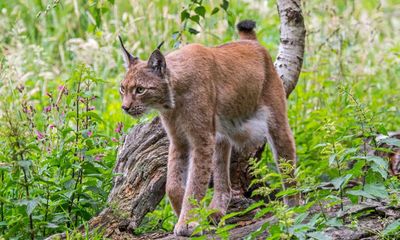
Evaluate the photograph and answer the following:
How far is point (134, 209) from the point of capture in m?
5.52

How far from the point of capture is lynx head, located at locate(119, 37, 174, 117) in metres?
5.46

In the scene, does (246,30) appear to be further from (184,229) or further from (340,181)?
(340,181)

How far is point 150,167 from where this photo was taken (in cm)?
583

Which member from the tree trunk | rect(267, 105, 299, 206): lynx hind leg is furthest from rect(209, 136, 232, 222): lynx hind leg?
rect(267, 105, 299, 206): lynx hind leg

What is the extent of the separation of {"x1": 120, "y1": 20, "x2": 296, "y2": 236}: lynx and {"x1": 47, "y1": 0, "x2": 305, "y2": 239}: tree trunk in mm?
184

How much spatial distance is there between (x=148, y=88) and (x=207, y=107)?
41 centimetres

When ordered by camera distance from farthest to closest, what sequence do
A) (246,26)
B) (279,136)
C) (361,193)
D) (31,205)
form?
(246,26), (279,136), (31,205), (361,193)

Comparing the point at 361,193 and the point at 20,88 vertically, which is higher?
the point at 20,88

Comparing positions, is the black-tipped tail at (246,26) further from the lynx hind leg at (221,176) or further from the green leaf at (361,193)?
the green leaf at (361,193)

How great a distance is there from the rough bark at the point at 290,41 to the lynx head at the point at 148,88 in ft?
4.34

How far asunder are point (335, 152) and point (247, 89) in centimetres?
160

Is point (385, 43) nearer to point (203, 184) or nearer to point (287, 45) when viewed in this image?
point (287, 45)

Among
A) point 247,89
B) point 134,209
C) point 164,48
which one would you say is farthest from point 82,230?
point 164,48

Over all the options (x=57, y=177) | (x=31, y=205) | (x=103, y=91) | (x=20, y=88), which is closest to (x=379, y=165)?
(x=31, y=205)
